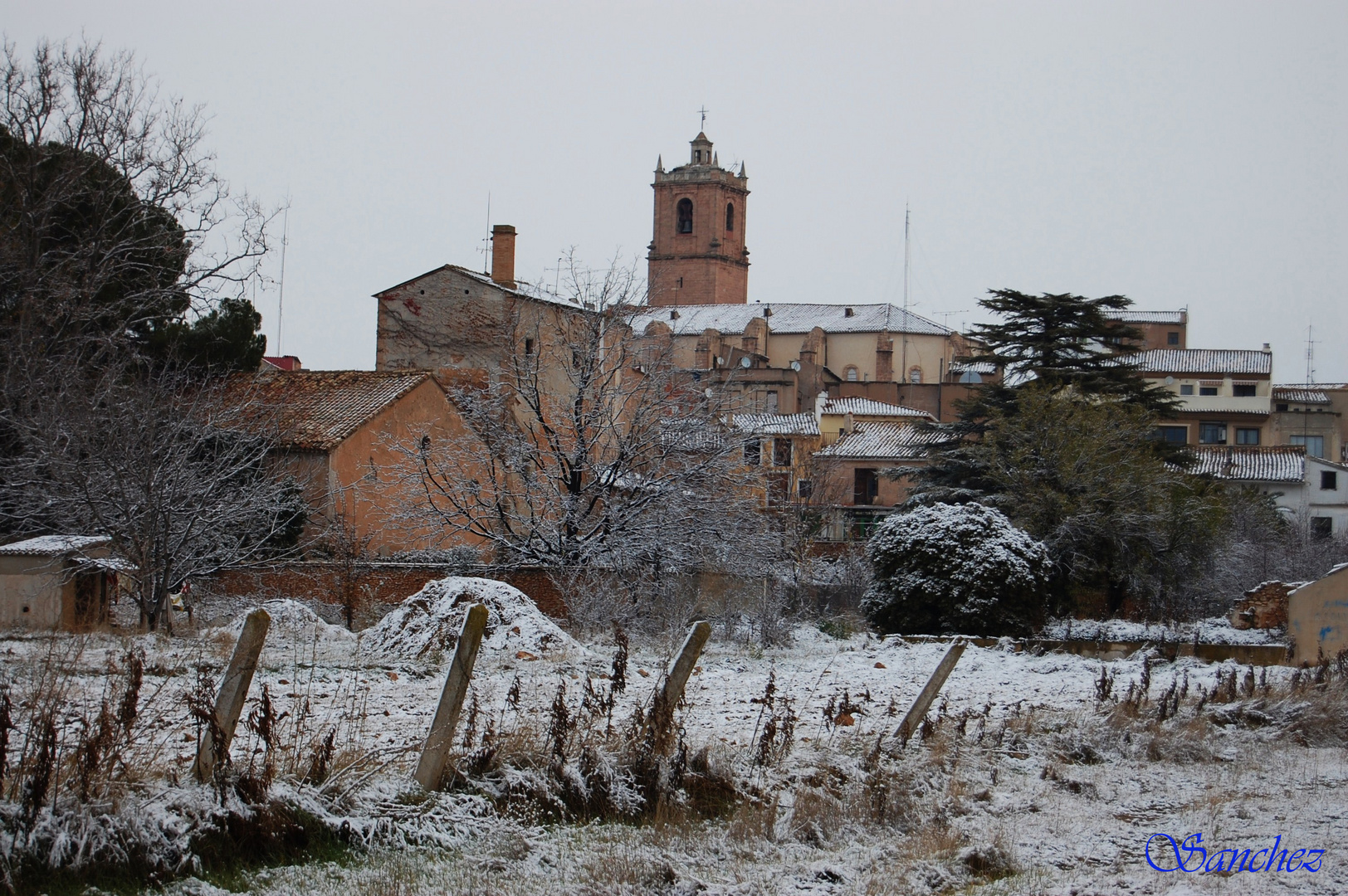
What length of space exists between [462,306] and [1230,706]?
26.0 m

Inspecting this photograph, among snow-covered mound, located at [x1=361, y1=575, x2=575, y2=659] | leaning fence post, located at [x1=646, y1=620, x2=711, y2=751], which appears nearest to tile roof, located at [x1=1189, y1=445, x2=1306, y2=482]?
snow-covered mound, located at [x1=361, y1=575, x2=575, y2=659]

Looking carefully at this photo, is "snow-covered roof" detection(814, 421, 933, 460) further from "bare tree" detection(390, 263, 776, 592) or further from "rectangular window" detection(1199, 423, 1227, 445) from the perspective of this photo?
"bare tree" detection(390, 263, 776, 592)

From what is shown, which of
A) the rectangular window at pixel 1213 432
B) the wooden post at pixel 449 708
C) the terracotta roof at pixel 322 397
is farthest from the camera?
the rectangular window at pixel 1213 432

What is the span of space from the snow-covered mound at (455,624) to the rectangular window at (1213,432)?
6103cm

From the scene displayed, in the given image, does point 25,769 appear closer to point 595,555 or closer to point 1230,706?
point 1230,706

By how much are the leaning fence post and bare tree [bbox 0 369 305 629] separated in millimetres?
11037

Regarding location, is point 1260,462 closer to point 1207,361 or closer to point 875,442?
point 1207,361

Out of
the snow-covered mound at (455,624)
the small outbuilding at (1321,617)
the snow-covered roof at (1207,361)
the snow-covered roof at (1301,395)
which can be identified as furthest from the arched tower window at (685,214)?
the snow-covered mound at (455,624)

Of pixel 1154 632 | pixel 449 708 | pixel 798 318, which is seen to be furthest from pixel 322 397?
pixel 798 318

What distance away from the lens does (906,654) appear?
572 inches

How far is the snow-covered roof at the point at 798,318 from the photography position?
82.8 meters

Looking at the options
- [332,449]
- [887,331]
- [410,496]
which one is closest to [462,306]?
[332,449]

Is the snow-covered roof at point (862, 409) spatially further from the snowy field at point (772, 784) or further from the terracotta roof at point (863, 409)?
the snowy field at point (772, 784)

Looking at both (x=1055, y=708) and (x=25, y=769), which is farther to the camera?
(x=1055, y=708)
